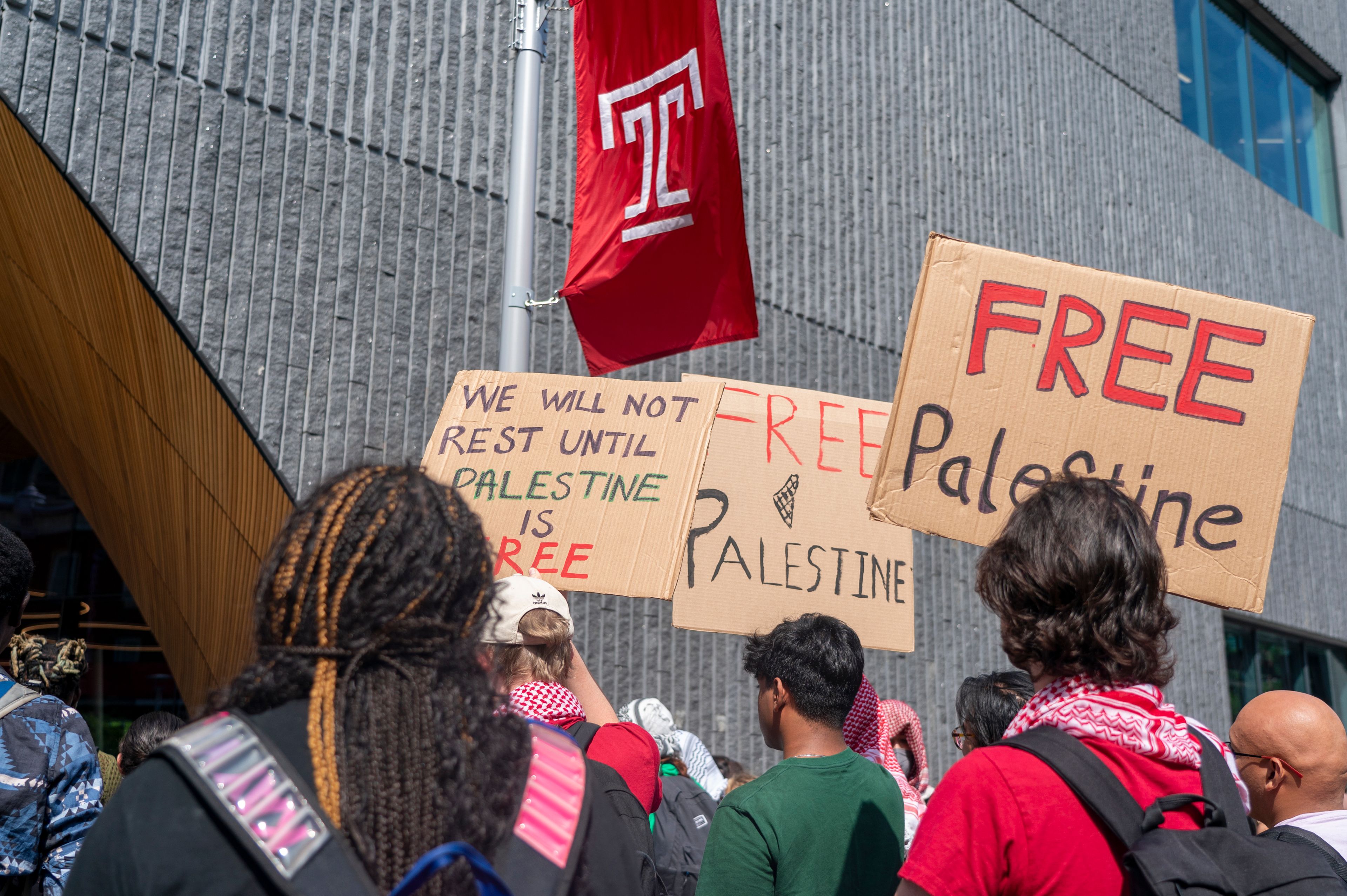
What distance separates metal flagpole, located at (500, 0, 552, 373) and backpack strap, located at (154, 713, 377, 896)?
11.2 ft

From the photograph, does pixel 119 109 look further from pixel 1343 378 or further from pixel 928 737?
pixel 1343 378

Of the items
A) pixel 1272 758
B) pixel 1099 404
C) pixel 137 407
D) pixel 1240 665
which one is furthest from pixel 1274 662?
pixel 137 407

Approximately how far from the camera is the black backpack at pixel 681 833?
3586 millimetres

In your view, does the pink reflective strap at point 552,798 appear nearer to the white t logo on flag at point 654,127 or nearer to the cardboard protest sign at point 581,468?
the cardboard protest sign at point 581,468

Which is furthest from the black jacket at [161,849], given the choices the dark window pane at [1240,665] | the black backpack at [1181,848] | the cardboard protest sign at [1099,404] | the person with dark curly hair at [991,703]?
the dark window pane at [1240,665]

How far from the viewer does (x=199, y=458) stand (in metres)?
5.62

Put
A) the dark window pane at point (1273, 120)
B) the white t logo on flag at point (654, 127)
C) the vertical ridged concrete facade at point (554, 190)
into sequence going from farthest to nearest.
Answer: the dark window pane at point (1273, 120) < the vertical ridged concrete facade at point (554, 190) < the white t logo on flag at point (654, 127)

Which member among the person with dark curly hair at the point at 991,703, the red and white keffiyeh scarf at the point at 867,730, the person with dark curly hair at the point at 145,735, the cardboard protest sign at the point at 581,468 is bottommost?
the person with dark curly hair at the point at 145,735

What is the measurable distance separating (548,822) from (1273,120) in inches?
634

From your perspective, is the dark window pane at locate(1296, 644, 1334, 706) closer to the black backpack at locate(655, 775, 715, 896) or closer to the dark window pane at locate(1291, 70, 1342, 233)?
the dark window pane at locate(1291, 70, 1342, 233)

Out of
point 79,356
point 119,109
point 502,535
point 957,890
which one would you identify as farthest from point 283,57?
point 957,890

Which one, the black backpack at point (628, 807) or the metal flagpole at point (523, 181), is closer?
the black backpack at point (628, 807)

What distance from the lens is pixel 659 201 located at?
436 cm

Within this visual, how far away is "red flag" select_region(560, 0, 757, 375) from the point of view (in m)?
4.33
